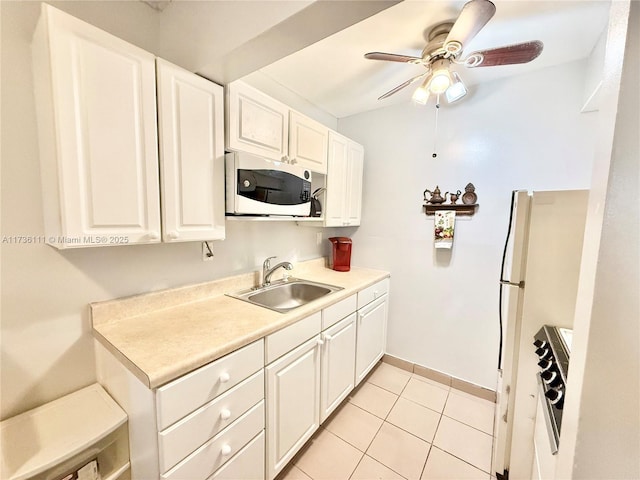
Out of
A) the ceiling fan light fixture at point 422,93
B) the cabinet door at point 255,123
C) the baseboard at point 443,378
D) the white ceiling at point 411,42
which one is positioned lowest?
the baseboard at point 443,378

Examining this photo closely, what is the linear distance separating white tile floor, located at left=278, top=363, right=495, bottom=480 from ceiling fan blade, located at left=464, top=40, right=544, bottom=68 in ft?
7.33

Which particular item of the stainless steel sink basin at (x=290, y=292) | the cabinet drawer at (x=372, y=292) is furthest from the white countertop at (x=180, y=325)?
the cabinet drawer at (x=372, y=292)

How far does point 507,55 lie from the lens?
4.09 ft

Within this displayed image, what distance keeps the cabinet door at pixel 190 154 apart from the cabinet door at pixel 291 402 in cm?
78

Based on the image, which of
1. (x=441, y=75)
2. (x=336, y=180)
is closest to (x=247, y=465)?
(x=336, y=180)

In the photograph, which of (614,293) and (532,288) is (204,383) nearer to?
(614,293)

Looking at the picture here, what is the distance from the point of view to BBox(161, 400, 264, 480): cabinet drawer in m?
0.93

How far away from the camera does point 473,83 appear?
1.95 metres

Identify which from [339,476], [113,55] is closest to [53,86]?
[113,55]

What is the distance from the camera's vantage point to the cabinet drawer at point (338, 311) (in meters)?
1.60

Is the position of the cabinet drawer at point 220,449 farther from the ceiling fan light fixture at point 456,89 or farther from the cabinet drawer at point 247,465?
the ceiling fan light fixture at point 456,89

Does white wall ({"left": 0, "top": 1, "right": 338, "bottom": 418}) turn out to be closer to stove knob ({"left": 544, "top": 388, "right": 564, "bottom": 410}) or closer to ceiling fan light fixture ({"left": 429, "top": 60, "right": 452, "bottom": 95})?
ceiling fan light fixture ({"left": 429, "top": 60, "right": 452, "bottom": 95})

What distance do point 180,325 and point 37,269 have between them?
58 cm

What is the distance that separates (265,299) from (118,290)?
87 centimetres
